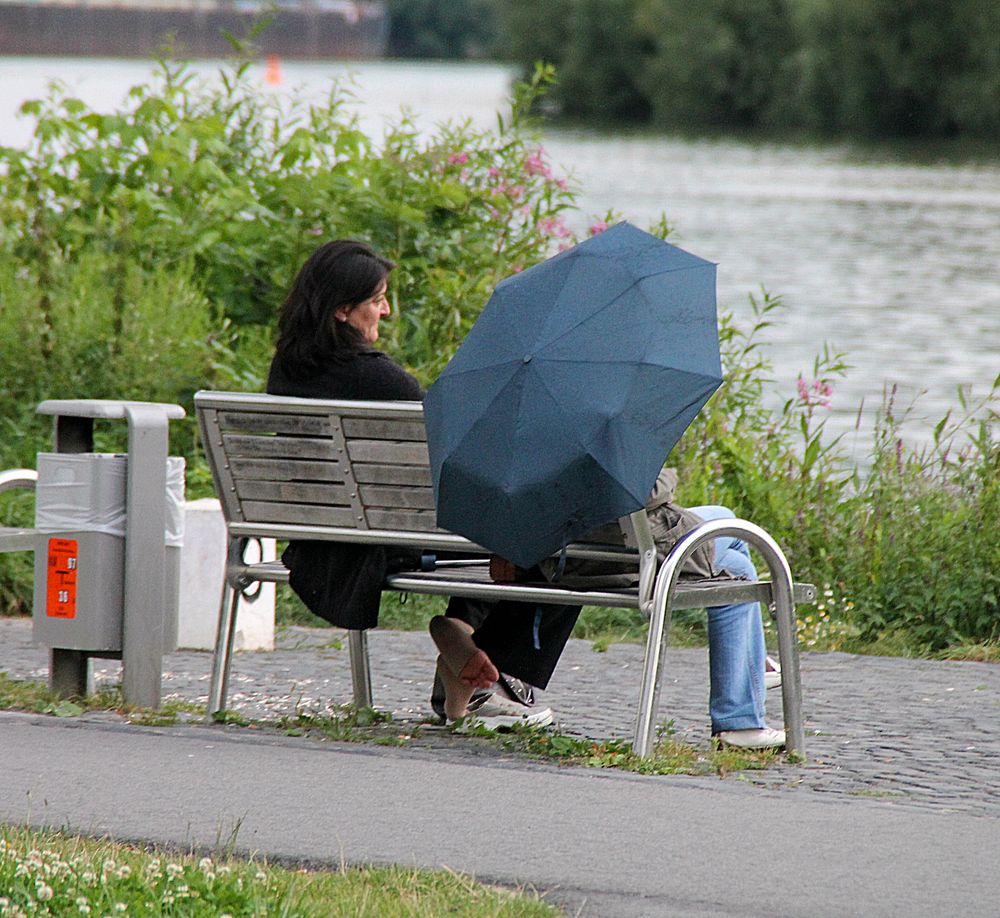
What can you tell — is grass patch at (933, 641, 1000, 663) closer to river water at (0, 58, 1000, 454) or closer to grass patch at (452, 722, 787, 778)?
river water at (0, 58, 1000, 454)

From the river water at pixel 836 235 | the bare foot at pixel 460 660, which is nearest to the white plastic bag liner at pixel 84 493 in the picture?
the bare foot at pixel 460 660

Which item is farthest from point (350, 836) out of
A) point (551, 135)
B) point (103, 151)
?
point (551, 135)

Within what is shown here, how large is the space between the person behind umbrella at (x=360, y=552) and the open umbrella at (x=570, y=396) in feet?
1.80

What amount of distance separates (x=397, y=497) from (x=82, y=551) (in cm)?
92

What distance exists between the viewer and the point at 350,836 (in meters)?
4.28

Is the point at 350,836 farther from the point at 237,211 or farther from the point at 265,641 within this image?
the point at 237,211

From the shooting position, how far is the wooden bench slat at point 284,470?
5531mm

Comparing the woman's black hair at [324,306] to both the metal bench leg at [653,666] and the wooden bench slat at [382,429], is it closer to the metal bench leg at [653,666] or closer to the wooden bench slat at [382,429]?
the wooden bench slat at [382,429]

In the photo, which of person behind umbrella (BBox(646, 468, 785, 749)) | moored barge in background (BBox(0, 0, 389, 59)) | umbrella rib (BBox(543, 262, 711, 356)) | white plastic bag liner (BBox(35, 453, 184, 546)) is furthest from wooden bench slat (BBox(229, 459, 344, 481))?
moored barge in background (BBox(0, 0, 389, 59))

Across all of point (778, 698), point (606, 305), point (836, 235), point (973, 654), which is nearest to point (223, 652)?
point (606, 305)

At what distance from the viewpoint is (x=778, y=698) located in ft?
21.7

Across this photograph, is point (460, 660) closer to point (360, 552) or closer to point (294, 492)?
point (360, 552)

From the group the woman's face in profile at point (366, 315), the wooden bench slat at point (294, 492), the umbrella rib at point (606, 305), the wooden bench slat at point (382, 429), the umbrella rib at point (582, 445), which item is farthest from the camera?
the woman's face in profile at point (366, 315)

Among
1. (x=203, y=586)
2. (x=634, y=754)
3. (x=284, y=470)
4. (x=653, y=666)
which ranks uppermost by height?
(x=284, y=470)
